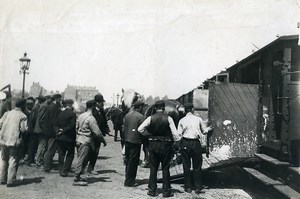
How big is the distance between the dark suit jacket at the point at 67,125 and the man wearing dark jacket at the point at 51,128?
427 millimetres

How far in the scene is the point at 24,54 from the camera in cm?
1360

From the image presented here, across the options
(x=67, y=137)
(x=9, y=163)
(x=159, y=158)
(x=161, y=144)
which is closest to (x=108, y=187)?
(x=159, y=158)

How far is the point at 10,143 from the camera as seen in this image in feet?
21.4

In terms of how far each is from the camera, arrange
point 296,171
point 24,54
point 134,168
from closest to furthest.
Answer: point 296,171
point 134,168
point 24,54

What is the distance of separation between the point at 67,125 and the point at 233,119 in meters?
4.29

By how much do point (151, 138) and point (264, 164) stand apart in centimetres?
308

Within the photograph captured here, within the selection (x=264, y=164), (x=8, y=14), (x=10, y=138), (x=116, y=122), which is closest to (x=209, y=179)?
(x=264, y=164)

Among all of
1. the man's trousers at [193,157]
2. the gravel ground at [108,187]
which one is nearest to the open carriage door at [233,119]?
the gravel ground at [108,187]

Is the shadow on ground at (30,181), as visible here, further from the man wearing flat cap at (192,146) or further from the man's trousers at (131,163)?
the man wearing flat cap at (192,146)

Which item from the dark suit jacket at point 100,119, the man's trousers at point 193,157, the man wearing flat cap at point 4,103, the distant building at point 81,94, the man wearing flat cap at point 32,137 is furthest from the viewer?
the distant building at point 81,94

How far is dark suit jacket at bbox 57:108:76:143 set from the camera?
26.1 ft

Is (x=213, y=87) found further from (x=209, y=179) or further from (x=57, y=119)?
(x=57, y=119)

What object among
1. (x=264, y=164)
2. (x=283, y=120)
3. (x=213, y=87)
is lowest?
(x=264, y=164)

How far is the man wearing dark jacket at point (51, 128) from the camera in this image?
8453mm
